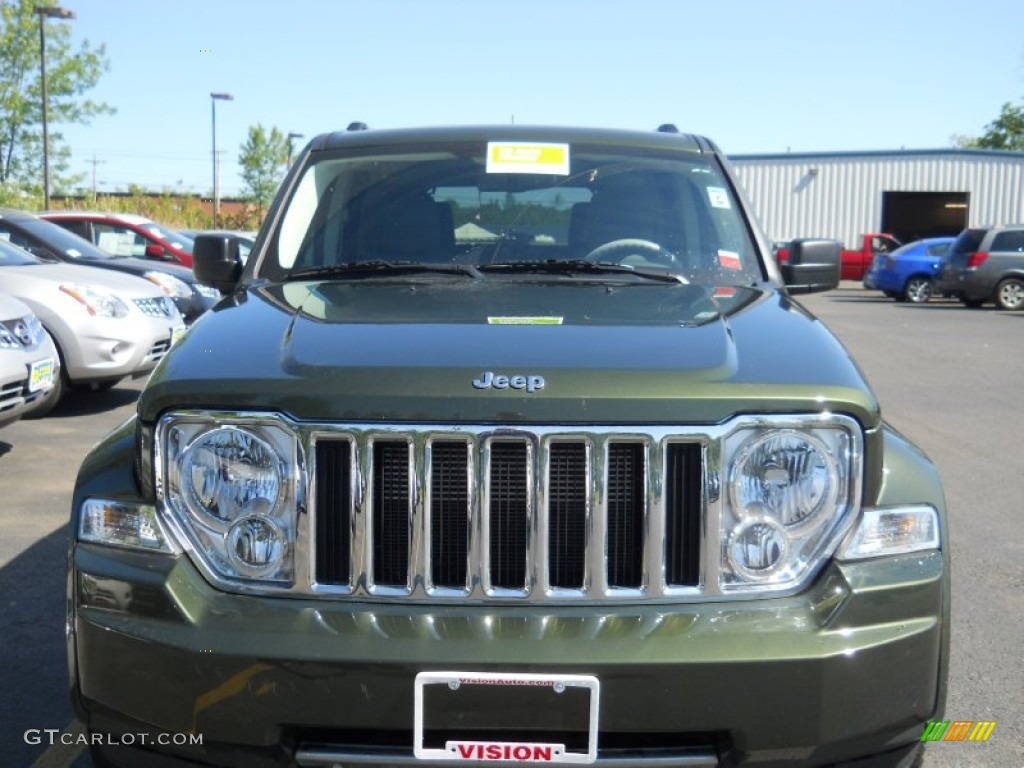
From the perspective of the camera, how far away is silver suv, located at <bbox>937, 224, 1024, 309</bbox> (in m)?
24.2

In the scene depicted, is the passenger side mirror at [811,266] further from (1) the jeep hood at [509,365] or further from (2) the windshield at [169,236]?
(2) the windshield at [169,236]

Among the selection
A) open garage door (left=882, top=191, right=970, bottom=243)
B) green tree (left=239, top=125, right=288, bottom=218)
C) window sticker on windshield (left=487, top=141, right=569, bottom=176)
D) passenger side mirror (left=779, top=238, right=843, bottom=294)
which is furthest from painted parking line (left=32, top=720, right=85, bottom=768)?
green tree (left=239, top=125, right=288, bottom=218)

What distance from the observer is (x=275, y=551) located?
2.49 m

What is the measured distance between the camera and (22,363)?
23.6 feet

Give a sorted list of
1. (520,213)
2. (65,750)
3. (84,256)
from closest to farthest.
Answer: (65,750) < (520,213) < (84,256)

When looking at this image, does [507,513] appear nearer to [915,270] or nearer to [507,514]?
[507,514]

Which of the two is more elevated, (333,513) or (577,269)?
(577,269)

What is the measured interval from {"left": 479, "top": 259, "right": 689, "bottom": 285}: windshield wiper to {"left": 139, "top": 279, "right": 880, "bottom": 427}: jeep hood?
0.52 m

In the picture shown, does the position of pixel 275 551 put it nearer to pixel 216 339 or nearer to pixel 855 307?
pixel 216 339

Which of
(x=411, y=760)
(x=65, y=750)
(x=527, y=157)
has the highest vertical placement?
(x=527, y=157)

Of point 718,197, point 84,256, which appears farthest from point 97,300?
point 718,197

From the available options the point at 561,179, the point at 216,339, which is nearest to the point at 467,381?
the point at 216,339

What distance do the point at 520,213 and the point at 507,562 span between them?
6.11 ft

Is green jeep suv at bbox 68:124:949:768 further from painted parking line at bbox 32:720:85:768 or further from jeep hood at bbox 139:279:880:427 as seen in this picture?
painted parking line at bbox 32:720:85:768
